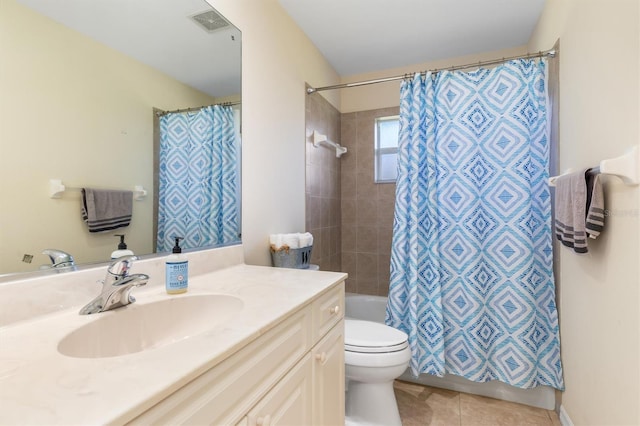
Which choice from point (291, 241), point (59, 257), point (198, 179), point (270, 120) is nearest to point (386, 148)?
point (270, 120)

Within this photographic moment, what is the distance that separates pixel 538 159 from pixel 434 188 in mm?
559

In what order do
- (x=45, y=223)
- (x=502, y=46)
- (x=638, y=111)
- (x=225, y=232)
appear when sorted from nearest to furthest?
1. (x=45, y=223)
2. (x=638, y=111)
3. (x=225, y=232)
4. (x=502, y=46)

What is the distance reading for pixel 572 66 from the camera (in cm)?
146

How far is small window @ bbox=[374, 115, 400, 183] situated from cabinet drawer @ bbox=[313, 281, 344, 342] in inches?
69.1

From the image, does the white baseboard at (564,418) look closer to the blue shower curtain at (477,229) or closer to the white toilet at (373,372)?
the blue shower curtain at (477,229)

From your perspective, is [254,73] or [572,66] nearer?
[572,66]

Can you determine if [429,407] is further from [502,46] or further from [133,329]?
[502,46]

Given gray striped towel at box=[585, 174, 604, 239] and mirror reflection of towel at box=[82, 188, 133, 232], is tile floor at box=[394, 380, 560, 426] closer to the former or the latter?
gray striped towel at box=[585, 174, 604, 239]

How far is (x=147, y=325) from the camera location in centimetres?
88

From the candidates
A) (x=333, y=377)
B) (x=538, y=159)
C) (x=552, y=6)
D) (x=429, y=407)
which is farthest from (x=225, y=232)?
(x=552, y=6)

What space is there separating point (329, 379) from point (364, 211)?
1894 millimetres

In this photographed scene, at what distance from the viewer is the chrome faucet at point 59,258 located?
82cm

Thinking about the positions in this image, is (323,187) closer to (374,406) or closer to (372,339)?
(372,339)

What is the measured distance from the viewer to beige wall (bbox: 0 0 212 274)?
0.75 metres
